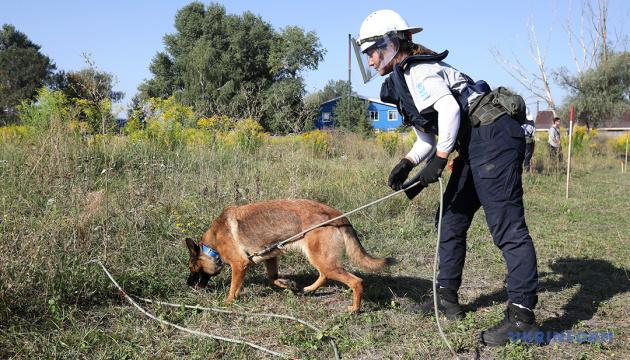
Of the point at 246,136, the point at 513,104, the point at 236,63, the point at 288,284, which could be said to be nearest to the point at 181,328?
the point at 288,284

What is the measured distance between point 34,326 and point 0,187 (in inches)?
98.2

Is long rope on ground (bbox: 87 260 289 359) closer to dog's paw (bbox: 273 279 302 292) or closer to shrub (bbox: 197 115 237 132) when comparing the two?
dog's paw (bbox: 273 279 302 292)

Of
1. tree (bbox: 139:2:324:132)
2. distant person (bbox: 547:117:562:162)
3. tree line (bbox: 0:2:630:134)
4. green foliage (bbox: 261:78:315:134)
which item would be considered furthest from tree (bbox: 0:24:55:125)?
distant person (bbox: 547:117:562:162)

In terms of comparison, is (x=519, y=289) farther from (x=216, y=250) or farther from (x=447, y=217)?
(x=216, y=250)

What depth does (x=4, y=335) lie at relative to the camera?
293cm

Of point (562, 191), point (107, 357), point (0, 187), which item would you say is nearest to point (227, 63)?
point (562, 191)

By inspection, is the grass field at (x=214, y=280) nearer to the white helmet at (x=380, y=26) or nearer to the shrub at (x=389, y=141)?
the white helmet at (x=380, y=26)

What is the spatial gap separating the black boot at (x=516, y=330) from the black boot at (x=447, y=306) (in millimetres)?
495

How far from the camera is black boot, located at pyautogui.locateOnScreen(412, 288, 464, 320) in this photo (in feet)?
12.3

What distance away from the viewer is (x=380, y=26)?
3242mm

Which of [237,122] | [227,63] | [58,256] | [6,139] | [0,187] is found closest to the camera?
[58,256]

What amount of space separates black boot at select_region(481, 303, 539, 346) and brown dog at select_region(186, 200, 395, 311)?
3.25 ft

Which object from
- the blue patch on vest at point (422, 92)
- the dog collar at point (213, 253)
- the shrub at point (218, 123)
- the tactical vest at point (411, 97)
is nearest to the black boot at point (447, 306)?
the tactical vest at point (411, 97)

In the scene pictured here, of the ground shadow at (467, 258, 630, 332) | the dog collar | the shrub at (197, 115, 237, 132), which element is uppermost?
the shrub at (197, 115, 237, 132)
